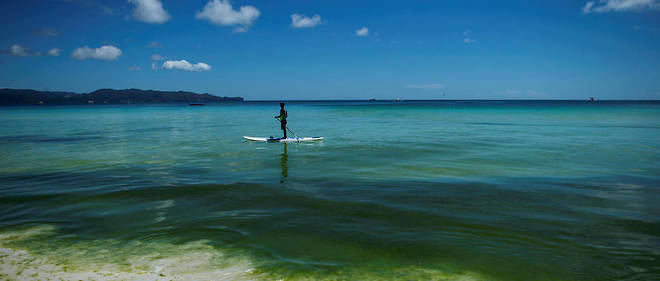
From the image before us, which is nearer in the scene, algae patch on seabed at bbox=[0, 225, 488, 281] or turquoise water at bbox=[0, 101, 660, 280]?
algae patch on seabed at bbox=[0, 225, 488, 281]

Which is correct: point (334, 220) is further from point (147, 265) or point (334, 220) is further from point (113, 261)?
point (113, 261)

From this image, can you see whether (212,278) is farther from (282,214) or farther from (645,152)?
(645,152)

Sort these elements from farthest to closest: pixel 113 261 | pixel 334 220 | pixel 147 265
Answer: pixel 334 220, pixel 113 261, pixel 147 265

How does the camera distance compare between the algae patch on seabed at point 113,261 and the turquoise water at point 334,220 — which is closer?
the algae patch on seabed at point 113,261

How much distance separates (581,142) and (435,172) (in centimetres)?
1482

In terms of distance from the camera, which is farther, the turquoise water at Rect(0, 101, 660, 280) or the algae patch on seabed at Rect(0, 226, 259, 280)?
the turquoise water at Rect(0, 101, 660, 280)

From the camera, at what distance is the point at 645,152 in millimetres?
16922

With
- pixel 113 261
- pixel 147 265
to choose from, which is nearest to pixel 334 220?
pixel 147 265

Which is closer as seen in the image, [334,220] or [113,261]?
[113,261]

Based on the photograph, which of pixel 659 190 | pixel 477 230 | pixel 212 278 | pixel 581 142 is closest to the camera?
pixel 212 278

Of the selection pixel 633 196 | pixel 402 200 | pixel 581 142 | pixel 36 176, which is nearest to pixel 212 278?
pixel 402 200

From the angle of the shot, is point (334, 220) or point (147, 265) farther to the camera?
point (334, 220)

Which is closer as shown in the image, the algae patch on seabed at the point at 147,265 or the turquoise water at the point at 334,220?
the algae patch on seabed at the point at 147,265

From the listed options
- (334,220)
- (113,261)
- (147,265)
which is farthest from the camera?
(334,220)
